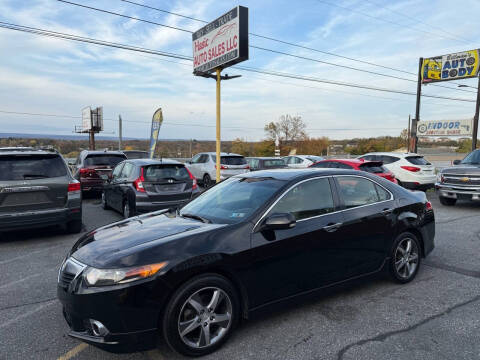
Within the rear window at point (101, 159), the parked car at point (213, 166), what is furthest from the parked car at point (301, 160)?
the rear window at point (101, 159)

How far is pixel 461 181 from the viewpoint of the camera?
975 centimetres

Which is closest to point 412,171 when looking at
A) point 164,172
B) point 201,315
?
point 164,172

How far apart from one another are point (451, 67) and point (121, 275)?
2635 centimetres

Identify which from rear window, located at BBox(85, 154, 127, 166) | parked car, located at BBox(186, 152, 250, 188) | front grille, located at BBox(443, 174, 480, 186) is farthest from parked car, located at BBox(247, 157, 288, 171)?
front grille, located at BBox(443, 174, 480, 186)

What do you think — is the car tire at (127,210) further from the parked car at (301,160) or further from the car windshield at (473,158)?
the parked car at (301,160)

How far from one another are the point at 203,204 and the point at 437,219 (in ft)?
22.6

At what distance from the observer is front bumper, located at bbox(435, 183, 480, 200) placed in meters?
9.39

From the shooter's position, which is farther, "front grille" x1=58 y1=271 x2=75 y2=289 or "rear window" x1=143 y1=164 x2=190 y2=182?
"rear window" x1=143 y1=164 x2=190 y2=182

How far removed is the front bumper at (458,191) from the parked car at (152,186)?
734 centimetres

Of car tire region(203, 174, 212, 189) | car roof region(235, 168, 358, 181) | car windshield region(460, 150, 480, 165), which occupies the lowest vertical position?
car tire region(203, 174, 212, 189)

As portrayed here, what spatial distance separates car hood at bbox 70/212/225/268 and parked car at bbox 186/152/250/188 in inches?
431

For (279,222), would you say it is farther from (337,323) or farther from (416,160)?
(416,160)

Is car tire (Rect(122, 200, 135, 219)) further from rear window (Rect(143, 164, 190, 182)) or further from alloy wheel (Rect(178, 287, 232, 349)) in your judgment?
alloy wheel (Rect(178, 287, 232, 349))

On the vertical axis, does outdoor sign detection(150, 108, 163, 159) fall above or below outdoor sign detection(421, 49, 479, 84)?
below
